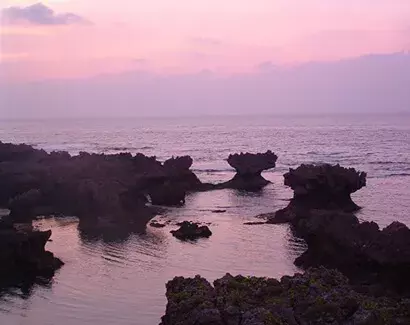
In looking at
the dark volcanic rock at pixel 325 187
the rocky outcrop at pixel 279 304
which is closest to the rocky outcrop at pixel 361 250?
the rocky outcrop at pixel 279 304

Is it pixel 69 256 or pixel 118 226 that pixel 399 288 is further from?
pixel 118 226

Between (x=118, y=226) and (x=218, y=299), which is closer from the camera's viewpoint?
(x=218, y=299)

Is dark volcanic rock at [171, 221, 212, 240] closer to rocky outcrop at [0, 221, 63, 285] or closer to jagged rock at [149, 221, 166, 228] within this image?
jagged rock at [149, 221, 166, 228]

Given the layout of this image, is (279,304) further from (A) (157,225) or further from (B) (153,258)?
(A) (157,225)

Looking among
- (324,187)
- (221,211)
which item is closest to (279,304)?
(221,211)

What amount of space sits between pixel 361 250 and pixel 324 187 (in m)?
19.8

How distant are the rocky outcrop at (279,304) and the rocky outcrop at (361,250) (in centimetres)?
784

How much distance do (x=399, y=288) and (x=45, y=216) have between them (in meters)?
29.3

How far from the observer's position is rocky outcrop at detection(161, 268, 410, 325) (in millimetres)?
14797

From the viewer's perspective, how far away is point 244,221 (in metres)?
42.4

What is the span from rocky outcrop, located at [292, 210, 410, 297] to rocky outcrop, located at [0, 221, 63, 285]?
12.6 metres

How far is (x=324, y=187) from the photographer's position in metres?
46.5

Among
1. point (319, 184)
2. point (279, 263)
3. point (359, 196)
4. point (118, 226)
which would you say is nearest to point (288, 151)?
point (359, 196)

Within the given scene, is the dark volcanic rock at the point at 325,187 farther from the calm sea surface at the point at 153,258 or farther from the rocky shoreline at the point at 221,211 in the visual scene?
the calm sea surface at the point at 153,258
